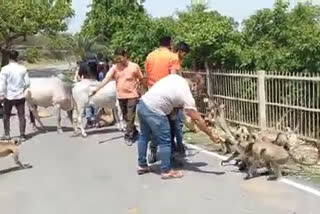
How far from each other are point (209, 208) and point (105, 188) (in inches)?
69.3

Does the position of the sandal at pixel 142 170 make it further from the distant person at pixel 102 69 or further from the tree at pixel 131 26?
the tree at pixel 131 26

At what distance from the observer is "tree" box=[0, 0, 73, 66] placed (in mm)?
46656

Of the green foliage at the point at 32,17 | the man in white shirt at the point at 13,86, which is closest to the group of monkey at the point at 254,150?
the man in white shirt at the point at 13,86

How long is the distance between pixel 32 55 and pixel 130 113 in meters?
56.1

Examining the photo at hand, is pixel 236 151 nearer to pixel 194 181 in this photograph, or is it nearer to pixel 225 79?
pixel 194 181

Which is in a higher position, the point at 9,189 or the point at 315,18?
the point at 315,18

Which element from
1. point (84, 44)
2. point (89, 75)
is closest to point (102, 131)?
point (89, 75)

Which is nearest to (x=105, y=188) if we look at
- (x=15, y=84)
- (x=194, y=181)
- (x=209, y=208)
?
(x=194, y=181)

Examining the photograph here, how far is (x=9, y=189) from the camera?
8.55m

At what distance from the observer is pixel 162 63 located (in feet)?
31.2

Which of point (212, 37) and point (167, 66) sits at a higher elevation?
point (212, 37)

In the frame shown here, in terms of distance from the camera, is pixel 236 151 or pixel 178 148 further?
pixel 178 148

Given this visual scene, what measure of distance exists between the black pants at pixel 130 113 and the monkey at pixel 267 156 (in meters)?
3.20

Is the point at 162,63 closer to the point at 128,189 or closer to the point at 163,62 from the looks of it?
the point at 163,62
